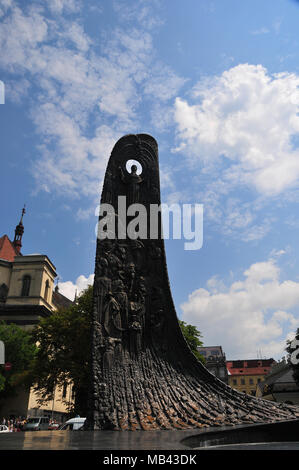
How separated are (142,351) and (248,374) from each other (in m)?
62.2

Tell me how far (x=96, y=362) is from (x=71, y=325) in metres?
12.9

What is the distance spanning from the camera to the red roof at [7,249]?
3953 centimetres

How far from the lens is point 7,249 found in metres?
40.6

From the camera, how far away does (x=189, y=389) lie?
895 cm

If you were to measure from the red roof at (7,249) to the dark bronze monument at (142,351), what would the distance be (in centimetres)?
3193

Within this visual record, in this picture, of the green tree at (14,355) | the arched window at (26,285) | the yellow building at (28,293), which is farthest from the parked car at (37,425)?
the arched window at (26,285)

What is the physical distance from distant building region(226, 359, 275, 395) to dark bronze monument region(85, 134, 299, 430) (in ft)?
197

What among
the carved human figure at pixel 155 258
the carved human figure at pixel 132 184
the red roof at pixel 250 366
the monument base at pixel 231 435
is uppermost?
the carved human figure at pixel 132 184
